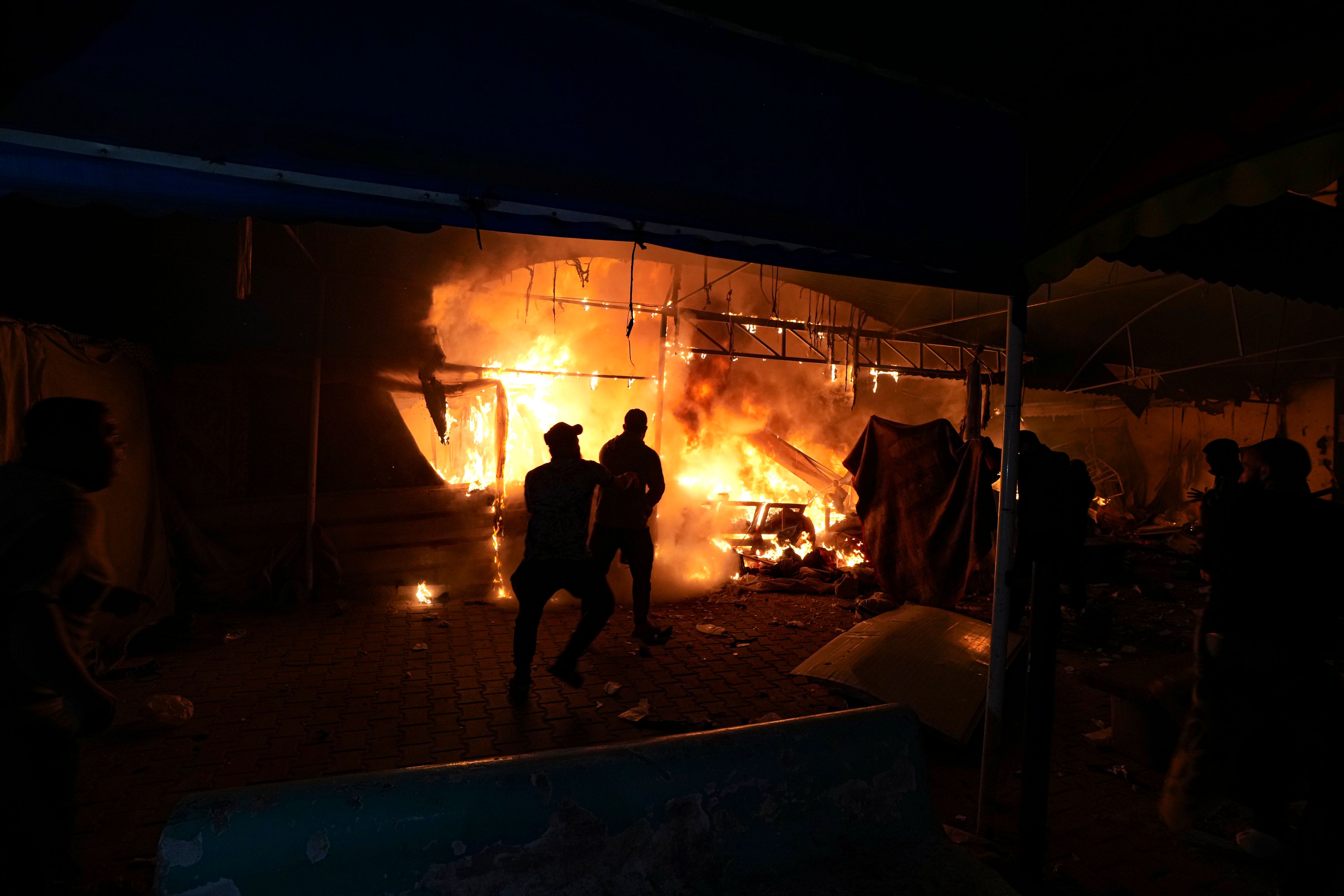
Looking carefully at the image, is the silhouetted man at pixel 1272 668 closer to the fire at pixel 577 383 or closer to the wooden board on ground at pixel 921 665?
the wooden board on ground at pixel 921 665

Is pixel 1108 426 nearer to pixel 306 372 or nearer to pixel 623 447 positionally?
pixel 623 447

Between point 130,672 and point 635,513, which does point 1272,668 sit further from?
point 130,672

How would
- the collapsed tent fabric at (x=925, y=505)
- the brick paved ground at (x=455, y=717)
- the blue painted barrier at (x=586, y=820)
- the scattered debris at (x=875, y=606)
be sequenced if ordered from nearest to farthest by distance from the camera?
the blue painted barrier at (x=586, y=820)
the brick paved ground at (x=455, y=717)
the collapsed tent fabric at (x=925, y=505)
the scattered debris at (x=875, y=606)

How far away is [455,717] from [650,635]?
249 centimetres

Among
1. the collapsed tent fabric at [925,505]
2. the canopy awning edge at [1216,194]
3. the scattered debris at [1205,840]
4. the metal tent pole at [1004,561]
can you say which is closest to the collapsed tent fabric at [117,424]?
the metal tent pole at [1004,561]

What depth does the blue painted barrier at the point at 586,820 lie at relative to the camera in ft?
6.13

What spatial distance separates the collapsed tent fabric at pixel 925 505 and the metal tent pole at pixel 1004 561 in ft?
15.1

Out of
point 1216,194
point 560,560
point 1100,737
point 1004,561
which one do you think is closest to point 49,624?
point 560,560

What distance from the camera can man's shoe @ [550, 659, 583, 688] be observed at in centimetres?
538

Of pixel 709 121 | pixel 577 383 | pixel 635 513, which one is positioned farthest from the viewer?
pixel 577 383

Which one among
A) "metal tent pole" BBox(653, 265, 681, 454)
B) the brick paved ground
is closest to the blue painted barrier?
the brick paved ground

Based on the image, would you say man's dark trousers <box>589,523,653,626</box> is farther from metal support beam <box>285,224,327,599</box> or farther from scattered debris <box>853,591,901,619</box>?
metal support beam <box>285,224,327,599</box>

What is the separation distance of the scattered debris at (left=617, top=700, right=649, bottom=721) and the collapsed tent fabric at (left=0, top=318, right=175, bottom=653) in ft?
13.6

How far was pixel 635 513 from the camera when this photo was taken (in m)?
6.97
